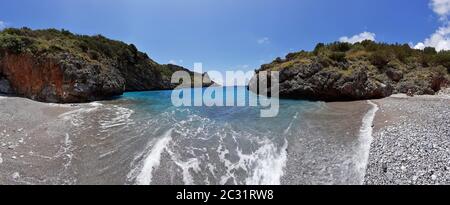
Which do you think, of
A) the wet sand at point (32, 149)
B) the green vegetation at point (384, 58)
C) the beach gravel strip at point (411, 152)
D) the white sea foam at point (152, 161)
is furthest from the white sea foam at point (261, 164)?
the green vegetation at point (384, 58)

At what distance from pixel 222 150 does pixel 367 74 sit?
2291cm

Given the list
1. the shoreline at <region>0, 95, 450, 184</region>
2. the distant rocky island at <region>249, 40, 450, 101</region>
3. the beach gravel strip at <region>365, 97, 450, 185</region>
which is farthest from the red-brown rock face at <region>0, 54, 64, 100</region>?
the beach gravel strip at <region>365, 97, 450, 185</region>

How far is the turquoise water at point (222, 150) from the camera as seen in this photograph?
9078 millimetres

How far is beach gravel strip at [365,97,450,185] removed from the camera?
762cm

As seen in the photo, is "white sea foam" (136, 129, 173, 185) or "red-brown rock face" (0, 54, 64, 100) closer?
"white sea foam" (136, 129, 173, 185)

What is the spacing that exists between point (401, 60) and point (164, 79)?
55.9 m

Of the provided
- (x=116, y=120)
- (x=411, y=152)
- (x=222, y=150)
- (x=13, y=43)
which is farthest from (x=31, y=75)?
(x=411, y=152)

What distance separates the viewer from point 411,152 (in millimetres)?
8953

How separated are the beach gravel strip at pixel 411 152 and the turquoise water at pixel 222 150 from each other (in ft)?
2.27

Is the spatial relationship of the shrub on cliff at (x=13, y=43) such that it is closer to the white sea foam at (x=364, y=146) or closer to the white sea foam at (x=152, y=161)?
the white sea foam at (x=152, y=161)

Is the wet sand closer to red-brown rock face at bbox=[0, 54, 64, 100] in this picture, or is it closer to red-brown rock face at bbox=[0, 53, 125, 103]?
red-brown rock face at bbox=[0, 53, 125, 103]

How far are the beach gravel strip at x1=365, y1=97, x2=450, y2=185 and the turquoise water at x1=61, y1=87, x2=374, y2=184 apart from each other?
693 millimetres

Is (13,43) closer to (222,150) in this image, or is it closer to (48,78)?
(48,78)
